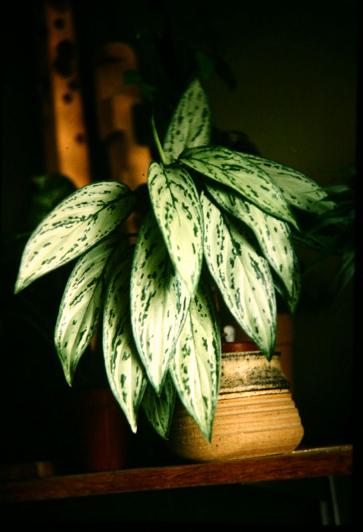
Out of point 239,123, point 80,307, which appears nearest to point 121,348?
point 80,307

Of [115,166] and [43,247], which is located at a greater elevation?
[115,166]

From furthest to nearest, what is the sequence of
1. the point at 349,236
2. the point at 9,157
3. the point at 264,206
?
1. the point at 9,157
2. the point at 349,236
3. the point at 264,206

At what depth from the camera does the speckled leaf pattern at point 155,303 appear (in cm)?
110

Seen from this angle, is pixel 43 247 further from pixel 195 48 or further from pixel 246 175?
pixel 195 48

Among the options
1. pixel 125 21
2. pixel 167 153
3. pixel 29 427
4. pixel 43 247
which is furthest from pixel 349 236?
pixel 125 21

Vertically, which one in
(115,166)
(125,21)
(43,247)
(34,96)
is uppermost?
(125,21)

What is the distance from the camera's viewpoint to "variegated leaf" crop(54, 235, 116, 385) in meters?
1.21

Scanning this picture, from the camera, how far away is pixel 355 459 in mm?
1239

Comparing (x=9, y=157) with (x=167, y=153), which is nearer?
(x=167, y=153)

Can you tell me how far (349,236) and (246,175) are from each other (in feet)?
A: 1.14

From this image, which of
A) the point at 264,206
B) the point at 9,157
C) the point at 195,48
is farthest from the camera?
the point at 9,157

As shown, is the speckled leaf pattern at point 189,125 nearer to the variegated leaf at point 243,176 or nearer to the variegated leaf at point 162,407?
the variegated leaf at point 243,176

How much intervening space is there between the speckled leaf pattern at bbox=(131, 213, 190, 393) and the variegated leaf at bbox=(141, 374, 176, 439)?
0.54 feet

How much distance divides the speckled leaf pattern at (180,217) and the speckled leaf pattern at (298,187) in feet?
0.69
